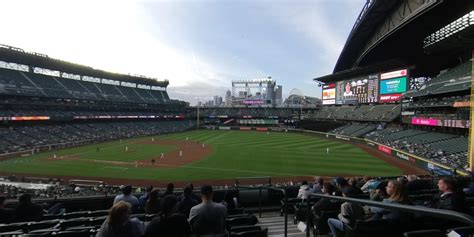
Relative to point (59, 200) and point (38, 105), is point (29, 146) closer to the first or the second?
point (38, 105)

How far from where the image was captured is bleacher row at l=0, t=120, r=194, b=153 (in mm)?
43719

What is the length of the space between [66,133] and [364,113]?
6209cm

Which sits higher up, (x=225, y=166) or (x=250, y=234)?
(x=250, y=234)

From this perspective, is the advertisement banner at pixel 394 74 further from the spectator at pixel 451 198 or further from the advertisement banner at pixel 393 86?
the spectator at pixel 451 198

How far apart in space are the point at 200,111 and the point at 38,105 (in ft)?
194

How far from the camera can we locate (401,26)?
30281mm

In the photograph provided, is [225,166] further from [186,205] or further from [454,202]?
[454,202]

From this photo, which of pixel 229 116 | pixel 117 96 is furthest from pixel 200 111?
pixel 117 96

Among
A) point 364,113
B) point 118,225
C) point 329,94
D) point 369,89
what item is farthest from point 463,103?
point 329,94

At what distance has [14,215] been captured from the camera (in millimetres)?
6066

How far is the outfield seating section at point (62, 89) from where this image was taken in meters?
57.2

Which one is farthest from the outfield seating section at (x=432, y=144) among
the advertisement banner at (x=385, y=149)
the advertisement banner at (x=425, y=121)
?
the advertisement banner at (x=425, y=121)

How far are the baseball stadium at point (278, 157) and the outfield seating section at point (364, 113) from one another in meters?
0.38

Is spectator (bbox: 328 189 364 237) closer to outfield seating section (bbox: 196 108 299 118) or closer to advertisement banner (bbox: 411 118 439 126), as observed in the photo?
advertisement banner (bbox: 411 118 439 126)
